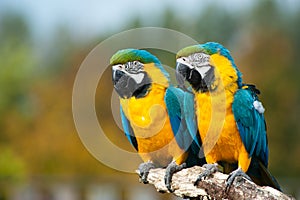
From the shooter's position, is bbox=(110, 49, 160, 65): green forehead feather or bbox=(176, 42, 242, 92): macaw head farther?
bbox=(110, 49, 160, 65): green forehead feather

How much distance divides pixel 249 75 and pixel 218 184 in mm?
8171

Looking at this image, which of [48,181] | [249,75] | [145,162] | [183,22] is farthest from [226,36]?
[145,162]

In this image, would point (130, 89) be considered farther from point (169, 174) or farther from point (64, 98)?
point (64, 98)

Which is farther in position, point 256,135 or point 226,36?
point 226,36

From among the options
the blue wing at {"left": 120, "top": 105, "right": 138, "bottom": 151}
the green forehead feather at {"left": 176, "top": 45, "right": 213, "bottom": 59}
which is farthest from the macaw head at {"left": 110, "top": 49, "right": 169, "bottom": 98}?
the green forehead feather at {"left": 176, "top": 45, "right": 213, "bottom": 59}

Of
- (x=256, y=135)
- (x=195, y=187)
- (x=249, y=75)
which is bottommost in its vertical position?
(x=249, y=75)

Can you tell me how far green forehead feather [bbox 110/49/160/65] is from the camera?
250 centimetres

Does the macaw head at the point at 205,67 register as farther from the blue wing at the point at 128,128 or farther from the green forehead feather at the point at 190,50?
the blue wing at the point at 128,128

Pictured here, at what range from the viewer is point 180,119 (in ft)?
8.79

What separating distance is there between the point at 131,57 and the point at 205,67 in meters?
0.33

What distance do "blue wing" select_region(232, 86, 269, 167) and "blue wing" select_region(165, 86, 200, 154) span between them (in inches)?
7.8

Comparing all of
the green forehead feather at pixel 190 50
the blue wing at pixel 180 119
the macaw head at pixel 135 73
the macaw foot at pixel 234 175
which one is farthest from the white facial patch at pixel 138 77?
the macaw foot at pixel 234 175

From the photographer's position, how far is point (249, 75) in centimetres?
1056

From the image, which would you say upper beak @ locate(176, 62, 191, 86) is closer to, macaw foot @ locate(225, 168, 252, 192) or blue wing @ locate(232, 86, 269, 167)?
blue wing @ locate(232, 86, 269, 167)
